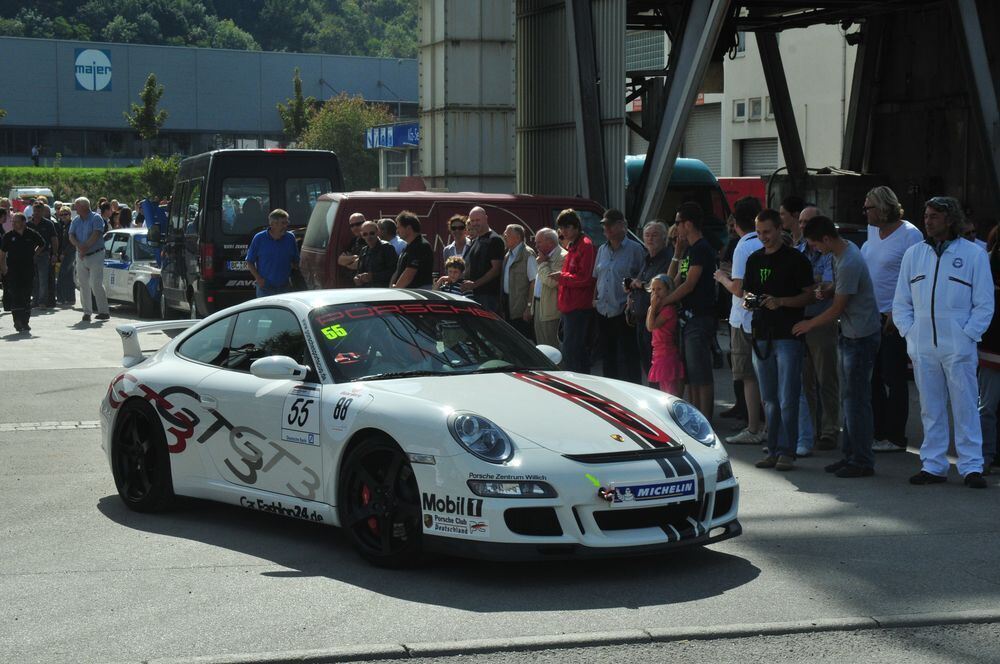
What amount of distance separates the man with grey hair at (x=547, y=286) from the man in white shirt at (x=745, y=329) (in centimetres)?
246

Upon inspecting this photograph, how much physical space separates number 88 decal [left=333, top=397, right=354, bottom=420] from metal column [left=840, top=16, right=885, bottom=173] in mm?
23126

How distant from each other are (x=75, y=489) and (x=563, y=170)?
15157mm

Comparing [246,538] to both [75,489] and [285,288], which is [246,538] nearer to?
[75,489]

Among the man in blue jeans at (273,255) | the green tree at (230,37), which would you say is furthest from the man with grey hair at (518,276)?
the green tree at (230,37)

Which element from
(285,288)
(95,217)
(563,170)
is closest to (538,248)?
(285,288)

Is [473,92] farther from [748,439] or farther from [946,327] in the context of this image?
[946,327]

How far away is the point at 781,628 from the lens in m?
5.64

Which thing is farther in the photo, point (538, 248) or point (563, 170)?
point (563, 170)

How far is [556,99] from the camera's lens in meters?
23.4

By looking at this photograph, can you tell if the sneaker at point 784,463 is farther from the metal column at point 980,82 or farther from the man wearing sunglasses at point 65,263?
the man wearing sunglasses at point 65,263

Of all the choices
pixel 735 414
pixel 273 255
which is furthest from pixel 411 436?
pixel 273 255

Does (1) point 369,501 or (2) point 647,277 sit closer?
(1) point 369,501

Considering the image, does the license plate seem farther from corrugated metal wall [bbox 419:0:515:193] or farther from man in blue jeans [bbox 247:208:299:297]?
corrugated metal wall [bbox 419:0:515:193]

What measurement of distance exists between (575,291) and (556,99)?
11.5 metres
